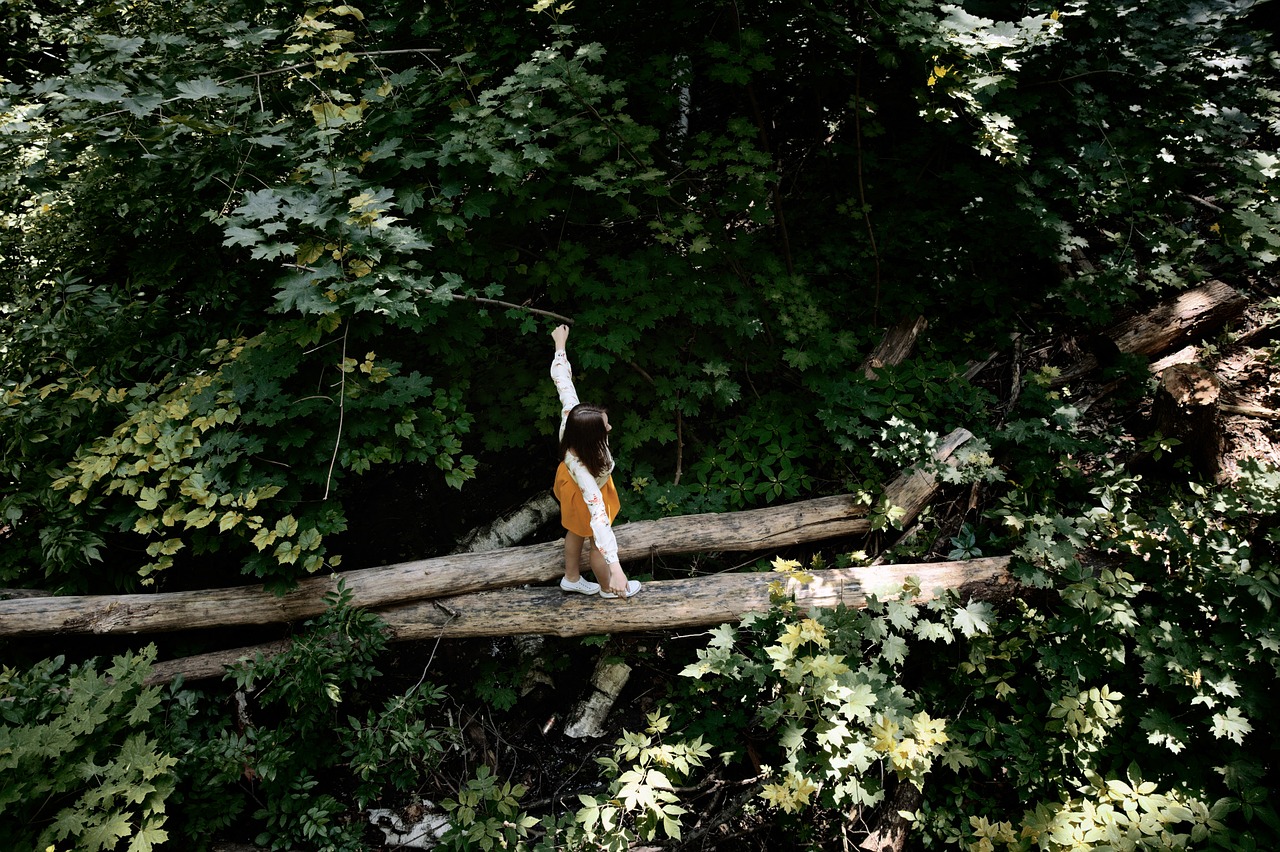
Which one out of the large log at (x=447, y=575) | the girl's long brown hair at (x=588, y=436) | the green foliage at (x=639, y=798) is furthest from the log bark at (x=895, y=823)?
the girl's long brown hair at (x=588, y=436)

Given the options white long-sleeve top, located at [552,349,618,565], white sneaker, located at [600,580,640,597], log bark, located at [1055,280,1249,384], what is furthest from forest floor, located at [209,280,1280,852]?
white long-sleeve top, located at [552,349,618,565]

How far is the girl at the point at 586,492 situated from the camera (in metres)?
3.22

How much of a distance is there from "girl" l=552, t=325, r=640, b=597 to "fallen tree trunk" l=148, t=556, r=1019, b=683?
143mm

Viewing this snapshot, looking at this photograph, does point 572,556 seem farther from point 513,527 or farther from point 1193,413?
point 1193,413

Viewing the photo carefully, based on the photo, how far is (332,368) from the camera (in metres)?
3.66

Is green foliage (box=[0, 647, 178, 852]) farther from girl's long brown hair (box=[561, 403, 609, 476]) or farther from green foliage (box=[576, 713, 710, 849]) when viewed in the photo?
girl's long brown hair (box=[561, 403, 609, 476])

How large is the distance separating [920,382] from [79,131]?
16.9 feet

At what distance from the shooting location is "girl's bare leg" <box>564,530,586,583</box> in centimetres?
361

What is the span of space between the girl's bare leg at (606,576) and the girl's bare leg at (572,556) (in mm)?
47

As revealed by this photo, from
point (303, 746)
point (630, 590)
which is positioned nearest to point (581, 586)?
point (630, 590)

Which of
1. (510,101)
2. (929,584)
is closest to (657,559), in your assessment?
(929,584)

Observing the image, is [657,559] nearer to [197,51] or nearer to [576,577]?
[576,577]

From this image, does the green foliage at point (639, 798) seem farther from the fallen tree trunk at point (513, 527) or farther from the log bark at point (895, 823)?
the fallen tree trunk at point (513, 527)

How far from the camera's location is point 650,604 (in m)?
3.59
